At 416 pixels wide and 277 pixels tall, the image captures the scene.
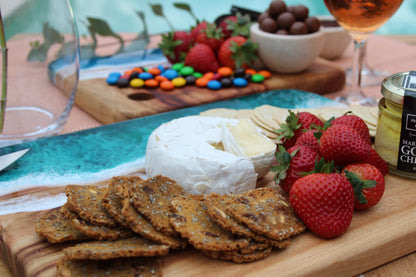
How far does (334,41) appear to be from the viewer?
2883mm

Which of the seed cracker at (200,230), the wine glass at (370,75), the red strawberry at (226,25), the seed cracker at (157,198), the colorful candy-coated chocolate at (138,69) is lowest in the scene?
the wine glass at (370,75)

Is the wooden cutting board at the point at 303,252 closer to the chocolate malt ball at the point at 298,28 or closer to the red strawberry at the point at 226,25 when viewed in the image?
the chocolate malt ball at the point at 298,28

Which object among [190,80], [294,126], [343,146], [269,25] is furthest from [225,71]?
[343,146]

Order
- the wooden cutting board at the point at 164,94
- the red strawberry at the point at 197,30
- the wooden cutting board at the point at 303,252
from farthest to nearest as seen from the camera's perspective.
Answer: the red strawberry at the point at 197,30, the wooden cutting board at the point at 164,94, the wooden cutting board at the point at 303,252

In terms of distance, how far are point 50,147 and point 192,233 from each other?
861mm

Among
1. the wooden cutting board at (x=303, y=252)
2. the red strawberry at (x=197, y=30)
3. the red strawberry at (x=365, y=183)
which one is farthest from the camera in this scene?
the red strawberry at (x=197, y=30)

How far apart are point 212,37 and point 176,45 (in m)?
0.21

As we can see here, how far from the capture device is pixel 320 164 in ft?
4.52

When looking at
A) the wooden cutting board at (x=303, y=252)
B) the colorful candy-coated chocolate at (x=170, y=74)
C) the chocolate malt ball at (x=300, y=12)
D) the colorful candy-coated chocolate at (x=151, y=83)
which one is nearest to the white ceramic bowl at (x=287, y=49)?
the chocolate malt ball at (x=300, y=12)

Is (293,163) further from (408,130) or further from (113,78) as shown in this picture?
(113,78)

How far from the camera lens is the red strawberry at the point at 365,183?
138cm

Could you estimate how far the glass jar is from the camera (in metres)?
1.52

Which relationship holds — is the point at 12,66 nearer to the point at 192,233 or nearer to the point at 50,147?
the point at 50,147

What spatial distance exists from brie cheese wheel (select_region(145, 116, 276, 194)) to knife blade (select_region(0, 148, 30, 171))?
0.48 m
